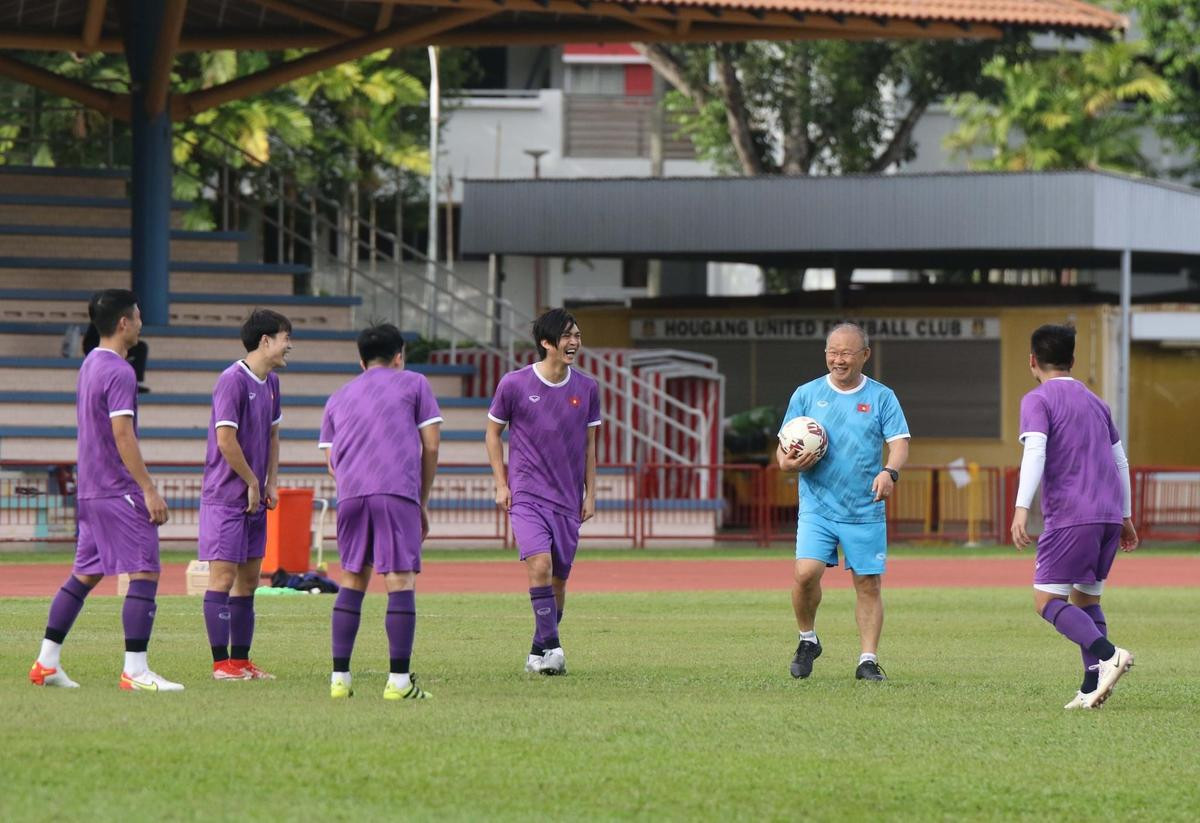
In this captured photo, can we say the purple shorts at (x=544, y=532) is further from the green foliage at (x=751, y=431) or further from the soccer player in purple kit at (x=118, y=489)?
the green foliage at (x=751, y=431)

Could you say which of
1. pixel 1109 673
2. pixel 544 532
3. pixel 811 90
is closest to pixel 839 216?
pixel 811 90

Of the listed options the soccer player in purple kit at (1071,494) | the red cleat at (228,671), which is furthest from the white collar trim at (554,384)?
the soccer player in purple kit at (1071,494)

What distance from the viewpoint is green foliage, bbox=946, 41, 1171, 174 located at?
5050 cm

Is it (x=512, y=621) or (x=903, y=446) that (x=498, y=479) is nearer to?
(x=903, y=446)

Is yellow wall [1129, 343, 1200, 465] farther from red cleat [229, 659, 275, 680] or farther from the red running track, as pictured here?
red cleat [229, 659, 275, 680]

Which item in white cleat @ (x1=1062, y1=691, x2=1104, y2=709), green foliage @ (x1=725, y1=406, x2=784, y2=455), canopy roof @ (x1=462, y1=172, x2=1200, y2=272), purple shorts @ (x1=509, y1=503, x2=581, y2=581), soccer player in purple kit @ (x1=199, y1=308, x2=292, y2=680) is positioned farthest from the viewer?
green foliage @ (x1=725, y1=406, x2=784, y2=455)

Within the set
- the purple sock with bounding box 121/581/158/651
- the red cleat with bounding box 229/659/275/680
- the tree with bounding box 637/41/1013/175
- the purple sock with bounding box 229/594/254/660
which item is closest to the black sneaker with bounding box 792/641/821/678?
the red cleat with bounding box 229/659/275/680

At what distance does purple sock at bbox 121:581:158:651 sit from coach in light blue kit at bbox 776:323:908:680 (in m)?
3.52

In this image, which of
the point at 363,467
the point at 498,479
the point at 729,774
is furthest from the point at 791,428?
the point at 729,774

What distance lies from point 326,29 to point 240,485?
2140cm

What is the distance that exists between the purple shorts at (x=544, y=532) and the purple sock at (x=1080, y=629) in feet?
9.81

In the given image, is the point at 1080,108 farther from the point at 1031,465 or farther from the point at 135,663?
the point at 135,663

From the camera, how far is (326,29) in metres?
31.9

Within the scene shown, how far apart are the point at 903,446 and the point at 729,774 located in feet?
14.0
